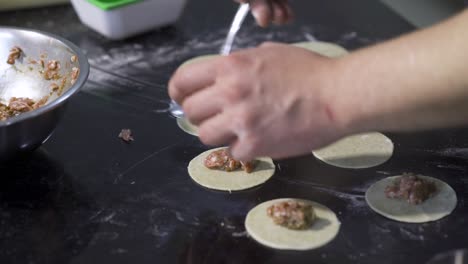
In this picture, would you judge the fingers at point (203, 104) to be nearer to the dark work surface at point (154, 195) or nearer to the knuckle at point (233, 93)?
the knuckle at point (233, 93)

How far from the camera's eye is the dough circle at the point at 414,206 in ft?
4.34

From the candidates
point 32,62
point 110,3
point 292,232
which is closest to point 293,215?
point 292,232

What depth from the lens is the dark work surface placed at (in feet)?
4.12

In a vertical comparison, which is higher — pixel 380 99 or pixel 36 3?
pixel 380 99

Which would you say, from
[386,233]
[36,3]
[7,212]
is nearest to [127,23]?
[36,3]

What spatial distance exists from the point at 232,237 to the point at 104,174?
339 mm

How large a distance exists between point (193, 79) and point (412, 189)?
0.49 metres

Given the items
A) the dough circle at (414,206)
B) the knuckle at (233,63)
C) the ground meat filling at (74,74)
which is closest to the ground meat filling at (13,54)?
the ground meat filling at (74,74)

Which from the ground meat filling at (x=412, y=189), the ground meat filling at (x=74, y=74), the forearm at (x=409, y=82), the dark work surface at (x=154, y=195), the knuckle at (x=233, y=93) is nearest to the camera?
the forearm at (x=409, y=82)

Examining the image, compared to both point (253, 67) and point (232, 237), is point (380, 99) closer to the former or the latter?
point (253, 67)

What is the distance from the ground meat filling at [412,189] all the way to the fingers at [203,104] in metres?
0.44

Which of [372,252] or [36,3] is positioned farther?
[36,3]

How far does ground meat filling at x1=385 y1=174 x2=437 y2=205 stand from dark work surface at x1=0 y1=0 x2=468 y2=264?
0.18ft

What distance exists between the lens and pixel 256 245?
4.15 ft
